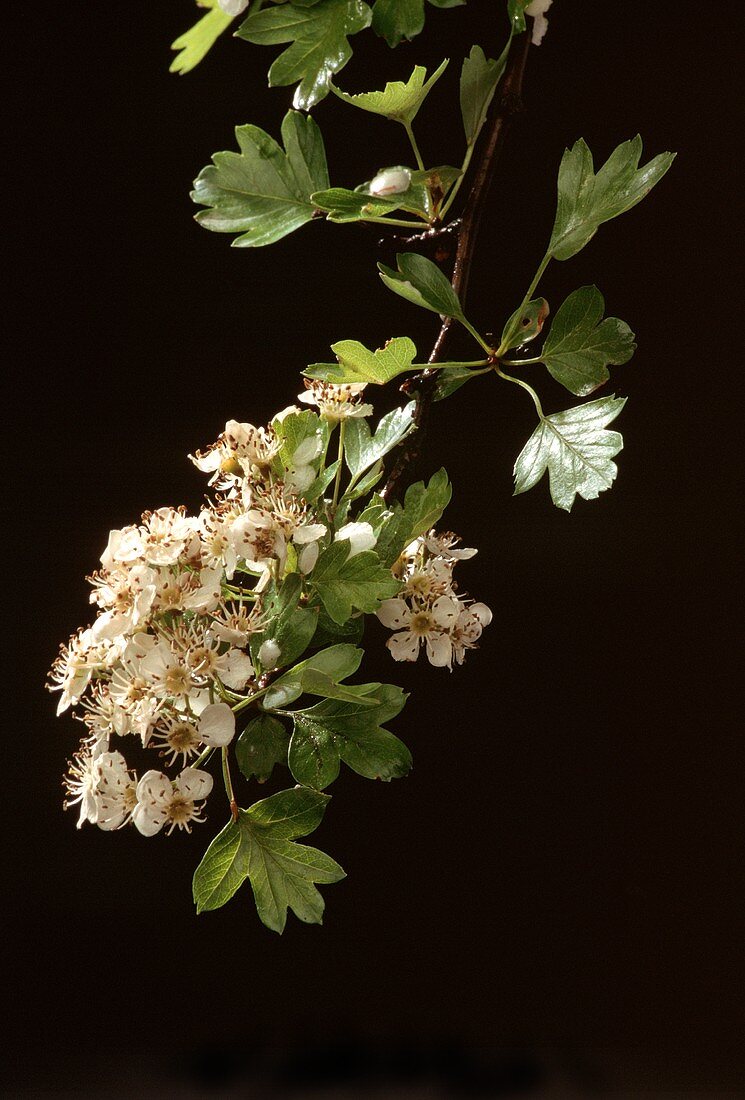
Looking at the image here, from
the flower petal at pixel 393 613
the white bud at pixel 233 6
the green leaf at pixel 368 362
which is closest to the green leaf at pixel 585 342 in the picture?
the green leaf at pixel 368 362

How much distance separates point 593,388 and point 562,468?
0.08 metres

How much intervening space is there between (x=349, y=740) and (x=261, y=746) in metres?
0.07

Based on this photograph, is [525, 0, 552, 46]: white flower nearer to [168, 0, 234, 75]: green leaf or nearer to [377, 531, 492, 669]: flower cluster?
[168, 0, 234, 75]: green leaf

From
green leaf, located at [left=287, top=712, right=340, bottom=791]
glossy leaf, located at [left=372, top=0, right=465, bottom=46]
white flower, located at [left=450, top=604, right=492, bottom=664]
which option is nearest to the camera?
glossy leaf, located at [left=372, top=0, right=465, bottom=46]

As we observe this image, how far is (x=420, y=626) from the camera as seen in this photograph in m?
0.98

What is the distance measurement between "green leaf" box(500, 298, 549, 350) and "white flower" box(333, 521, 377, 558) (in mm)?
195

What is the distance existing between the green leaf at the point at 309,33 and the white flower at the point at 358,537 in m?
0.32

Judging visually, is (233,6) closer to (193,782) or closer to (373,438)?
(373,438)

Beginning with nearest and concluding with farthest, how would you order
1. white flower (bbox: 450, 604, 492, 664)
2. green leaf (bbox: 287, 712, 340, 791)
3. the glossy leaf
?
the glossy leaf, green leaf (bbox: 287, 712, 340, 791), white flower (bbox: 450, 604, 492, 664)

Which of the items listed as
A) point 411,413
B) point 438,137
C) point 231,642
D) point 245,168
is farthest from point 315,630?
point 438,137

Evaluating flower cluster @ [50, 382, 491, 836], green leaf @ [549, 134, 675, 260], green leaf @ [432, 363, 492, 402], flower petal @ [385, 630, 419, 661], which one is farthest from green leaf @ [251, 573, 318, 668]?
green leaf @ [549, 134, 675, 260]

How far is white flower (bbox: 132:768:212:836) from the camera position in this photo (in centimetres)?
86

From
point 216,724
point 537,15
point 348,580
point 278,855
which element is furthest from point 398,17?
point 278,855

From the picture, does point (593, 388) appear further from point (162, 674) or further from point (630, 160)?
point (162, 674)
